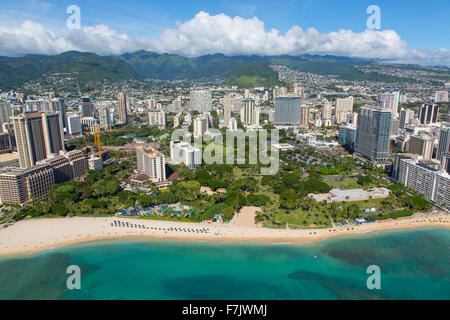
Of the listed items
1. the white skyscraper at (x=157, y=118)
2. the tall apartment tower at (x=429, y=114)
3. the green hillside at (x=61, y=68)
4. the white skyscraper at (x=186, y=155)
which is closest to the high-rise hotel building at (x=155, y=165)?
the white skyscraper at (x=186, y=155)

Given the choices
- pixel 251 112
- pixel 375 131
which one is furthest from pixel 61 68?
pixel 375 131

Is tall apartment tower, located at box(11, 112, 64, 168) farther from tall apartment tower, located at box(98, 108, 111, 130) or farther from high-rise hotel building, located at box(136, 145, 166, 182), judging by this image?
tall apartment tower, located at box(98, 108, 111, 130)

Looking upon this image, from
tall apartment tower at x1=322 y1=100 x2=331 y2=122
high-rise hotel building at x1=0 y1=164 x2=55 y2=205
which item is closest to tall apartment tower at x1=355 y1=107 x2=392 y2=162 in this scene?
tall apartment tower at x1=322 y1=100 x2=331 y2=122

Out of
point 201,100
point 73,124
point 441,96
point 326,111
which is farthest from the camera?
point 441,96

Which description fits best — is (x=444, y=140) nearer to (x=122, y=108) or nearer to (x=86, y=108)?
(x=122, y=108)

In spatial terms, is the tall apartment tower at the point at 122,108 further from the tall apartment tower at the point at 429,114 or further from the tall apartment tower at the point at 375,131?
the tall apartment tower at the point at 429,114

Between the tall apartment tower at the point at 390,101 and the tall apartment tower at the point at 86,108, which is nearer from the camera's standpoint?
the tall apartment tower at the point at 86,108

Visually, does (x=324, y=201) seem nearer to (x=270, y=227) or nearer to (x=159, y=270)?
(x=270, y=227)
